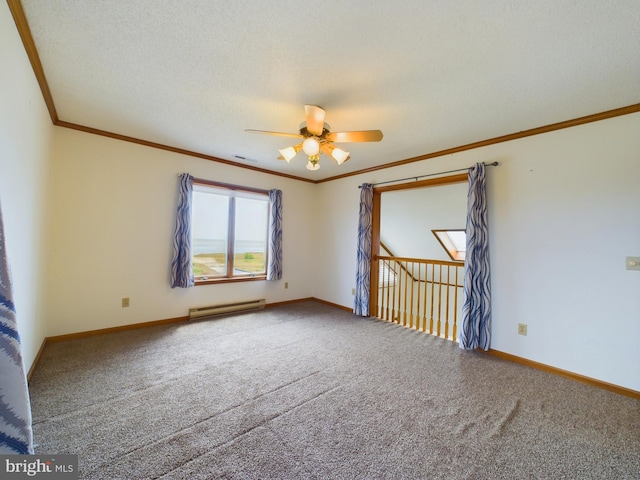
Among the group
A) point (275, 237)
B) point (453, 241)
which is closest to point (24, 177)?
point (275, 237)

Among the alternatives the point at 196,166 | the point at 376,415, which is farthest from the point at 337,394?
the point at 196,166

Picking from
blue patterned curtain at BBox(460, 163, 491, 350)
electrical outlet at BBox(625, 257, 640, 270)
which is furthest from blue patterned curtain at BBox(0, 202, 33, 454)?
electrical outlet at BBox(625, 257, 640, 270)

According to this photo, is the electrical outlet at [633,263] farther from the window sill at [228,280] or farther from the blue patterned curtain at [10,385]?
the window sill at [228,280]

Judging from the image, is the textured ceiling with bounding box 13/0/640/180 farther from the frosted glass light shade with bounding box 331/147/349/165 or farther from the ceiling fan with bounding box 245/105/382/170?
the frosted glass light shade with bounding box 331/147/349/165

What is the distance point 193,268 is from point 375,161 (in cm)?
308

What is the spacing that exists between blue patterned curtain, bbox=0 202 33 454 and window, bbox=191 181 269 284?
10.1 ft

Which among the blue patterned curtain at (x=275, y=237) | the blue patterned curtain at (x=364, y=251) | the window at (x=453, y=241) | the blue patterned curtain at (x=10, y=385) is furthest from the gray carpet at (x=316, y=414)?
the window at (x=453, y=241)

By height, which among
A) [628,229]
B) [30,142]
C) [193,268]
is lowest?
[193,268]

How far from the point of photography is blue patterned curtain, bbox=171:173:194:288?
3.55 meters

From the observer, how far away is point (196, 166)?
3.83 metres

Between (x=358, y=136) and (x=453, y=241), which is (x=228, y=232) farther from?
(x=453, y=241)

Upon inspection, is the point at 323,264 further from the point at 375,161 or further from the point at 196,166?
the point at 196,166

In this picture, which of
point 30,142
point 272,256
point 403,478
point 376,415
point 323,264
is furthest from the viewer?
point 323,264

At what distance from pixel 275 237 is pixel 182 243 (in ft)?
4.74
